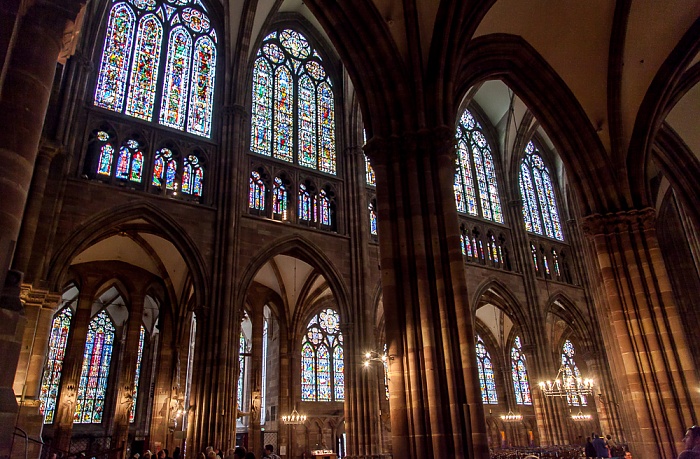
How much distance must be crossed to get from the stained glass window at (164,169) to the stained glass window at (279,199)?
332cm

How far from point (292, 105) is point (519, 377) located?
1872 cm

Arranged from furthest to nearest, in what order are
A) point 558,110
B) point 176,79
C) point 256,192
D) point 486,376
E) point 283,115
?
point 486,376
point 283,115
point 176,79
point 256,192
point 558,110

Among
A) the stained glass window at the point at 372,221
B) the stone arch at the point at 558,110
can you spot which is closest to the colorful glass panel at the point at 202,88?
the stained glass window at the point at 372,221

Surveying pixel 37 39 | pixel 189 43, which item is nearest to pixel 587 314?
pixel 189 43

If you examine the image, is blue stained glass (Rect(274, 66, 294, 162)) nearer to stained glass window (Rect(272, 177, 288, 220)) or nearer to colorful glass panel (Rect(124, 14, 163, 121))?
stained glass window (Rect(272, 177, 288, 220))

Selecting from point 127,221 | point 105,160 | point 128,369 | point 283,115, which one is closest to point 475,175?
point 283,115

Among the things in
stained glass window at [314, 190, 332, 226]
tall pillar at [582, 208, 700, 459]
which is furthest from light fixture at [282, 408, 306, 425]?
tall pillar at [582, 208, 700, 459]

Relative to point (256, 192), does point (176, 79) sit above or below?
above

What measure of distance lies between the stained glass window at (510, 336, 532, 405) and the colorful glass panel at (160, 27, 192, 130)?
2050 centimetres

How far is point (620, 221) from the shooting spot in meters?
12.2

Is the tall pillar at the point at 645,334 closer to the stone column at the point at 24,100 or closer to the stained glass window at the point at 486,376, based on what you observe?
the stone column at the point at 24,100

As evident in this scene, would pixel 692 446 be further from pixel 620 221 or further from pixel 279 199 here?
pixel 279 199

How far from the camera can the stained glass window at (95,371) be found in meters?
22.2

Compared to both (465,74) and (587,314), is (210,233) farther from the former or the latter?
(587,314)
